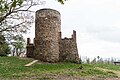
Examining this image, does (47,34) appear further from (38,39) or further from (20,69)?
(20,69)

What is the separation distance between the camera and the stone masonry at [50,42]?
28234 mm

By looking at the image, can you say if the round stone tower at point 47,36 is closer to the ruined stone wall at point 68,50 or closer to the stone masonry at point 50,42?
the stone masonry at point 50,42

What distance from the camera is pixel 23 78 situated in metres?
16.9

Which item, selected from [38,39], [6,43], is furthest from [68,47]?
[6,43]

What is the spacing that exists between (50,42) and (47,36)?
78 centimetres

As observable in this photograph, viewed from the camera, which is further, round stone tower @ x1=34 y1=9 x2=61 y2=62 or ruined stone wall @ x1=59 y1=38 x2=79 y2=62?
ruined stone wall @ x1=59 y1=38 x2=79 y2=62

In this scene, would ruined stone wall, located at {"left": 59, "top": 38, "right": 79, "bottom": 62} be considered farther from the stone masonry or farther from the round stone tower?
the round stone tower

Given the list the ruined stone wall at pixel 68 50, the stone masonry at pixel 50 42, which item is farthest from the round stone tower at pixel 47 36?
the ruined stone wall at pixel 68 50

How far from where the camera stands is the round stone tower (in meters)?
28.2

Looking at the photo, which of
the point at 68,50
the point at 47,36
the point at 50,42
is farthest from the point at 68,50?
the point at 47,36

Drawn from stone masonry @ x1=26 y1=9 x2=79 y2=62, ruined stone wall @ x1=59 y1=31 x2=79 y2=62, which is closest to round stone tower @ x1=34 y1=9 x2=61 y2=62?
stone masonry @ x1=26 y1=9 x2=79 y2=62

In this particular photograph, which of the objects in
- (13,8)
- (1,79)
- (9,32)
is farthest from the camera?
(1,79)

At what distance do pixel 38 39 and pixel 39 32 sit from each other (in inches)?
32.7

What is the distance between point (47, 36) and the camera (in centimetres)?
2848
